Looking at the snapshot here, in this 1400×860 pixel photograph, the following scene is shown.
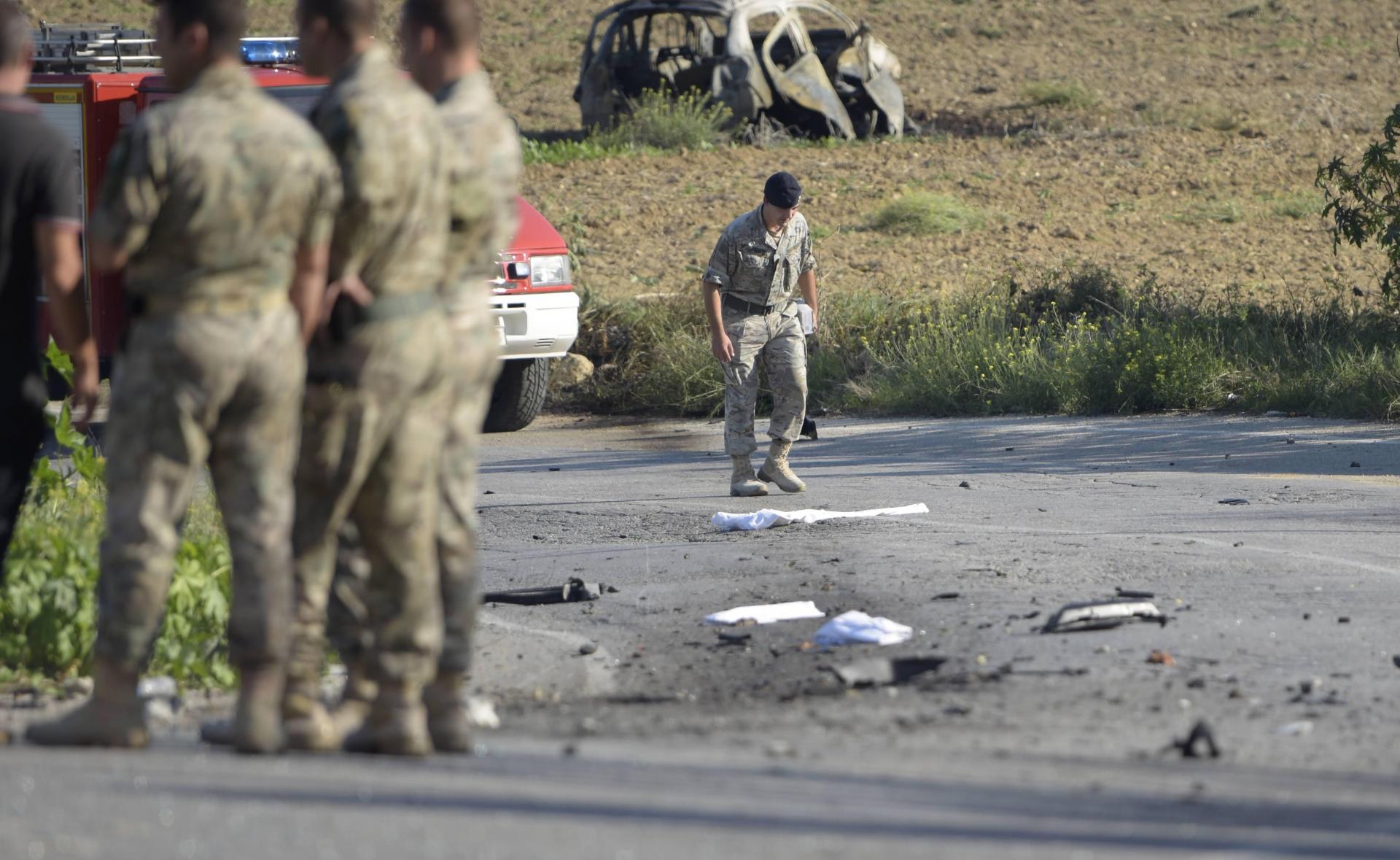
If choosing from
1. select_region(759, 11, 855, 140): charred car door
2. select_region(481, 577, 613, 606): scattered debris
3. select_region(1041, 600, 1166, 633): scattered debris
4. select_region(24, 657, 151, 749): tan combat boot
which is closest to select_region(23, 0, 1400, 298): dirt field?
select_region(759, 11, 855, 140): charred car door

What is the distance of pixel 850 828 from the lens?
3.95 metres

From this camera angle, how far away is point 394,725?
14.8 ft

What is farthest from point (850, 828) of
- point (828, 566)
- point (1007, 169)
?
point (1007, 169)

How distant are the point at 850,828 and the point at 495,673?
8.30 ft

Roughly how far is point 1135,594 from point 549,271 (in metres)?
6.79

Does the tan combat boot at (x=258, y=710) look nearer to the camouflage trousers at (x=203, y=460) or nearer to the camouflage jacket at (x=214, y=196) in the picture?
the camouflage trousers at (x=203, y=460)

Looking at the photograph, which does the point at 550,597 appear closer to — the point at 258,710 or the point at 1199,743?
the point at 258,710

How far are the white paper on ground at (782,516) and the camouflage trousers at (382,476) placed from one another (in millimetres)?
4520

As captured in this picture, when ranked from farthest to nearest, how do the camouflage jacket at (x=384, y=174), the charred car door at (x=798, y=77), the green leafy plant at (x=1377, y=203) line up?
the charred car door at (x=798, y=77)
the green leafy plant at (x=1377, y=203)
the camouflage jacket at (x=384, y=174)

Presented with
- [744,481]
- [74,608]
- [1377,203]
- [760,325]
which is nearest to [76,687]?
[74,608]

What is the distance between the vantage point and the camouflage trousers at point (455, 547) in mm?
4645

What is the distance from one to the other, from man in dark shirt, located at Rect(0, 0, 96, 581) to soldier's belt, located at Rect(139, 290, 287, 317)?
0.38 meters

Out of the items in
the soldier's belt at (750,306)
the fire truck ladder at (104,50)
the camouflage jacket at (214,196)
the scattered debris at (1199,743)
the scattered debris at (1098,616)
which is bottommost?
the scattered debris at (1098,616)

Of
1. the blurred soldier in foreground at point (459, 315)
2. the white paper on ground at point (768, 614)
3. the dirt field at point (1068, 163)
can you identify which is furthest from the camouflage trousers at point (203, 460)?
the dirt field at point (1068, 163)
